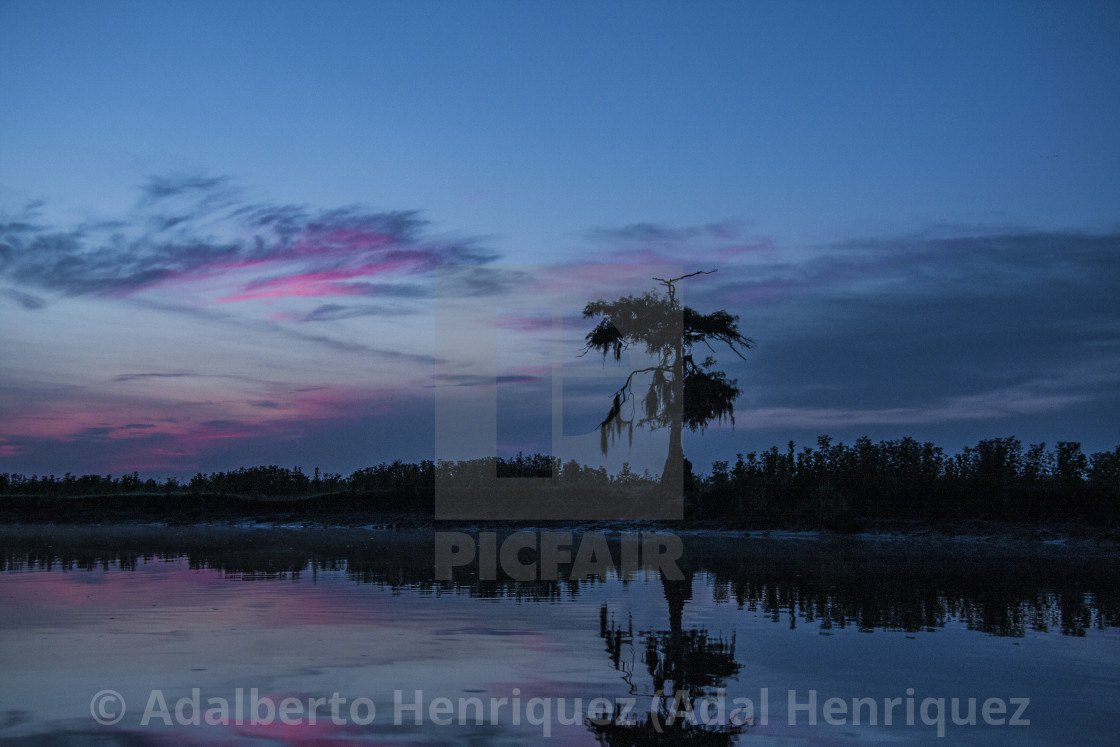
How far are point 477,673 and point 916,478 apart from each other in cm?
2738

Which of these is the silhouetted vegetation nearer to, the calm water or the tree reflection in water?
the calm water

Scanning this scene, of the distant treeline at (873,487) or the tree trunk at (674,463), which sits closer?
the distant treeline at (873,487)

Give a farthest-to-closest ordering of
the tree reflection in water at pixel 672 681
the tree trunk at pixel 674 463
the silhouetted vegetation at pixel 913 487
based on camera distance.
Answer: the tree trunk at pixel 674 463
the silhouetted vegetation at pixel 913 487
the tree reflection in water at pixel 672 681

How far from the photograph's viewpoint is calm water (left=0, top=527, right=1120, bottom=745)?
5590 millimetres

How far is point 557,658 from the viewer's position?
25.1ft

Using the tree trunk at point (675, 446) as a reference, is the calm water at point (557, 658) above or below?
below

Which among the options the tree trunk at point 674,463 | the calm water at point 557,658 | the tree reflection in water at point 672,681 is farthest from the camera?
the tree trunk at point 674,463

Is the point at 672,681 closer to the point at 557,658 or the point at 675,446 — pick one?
the point at 557,658

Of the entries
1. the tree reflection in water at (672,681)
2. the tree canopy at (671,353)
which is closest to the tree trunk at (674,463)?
the tree canopy at (671,353)

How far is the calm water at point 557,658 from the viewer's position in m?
5.59

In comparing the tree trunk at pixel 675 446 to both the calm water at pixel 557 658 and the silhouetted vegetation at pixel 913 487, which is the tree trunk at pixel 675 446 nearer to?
the silhouetted vegetation at pixel 913 487

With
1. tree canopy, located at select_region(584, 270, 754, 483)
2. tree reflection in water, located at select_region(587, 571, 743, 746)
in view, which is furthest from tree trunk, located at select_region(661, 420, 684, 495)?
tree reflection in water, located at select_region(587, 571, 743, 746)

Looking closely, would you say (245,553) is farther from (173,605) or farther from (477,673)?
(477,673)

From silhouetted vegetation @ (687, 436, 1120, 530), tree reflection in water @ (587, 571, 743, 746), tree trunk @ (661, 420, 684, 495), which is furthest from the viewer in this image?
tree trunk @ (661, 420, 684, 495)
